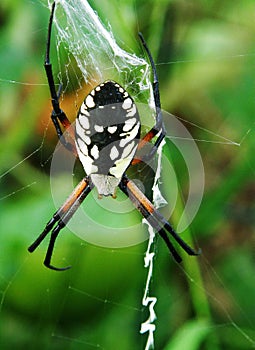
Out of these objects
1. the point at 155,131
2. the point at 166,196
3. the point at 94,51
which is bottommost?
the point at 166,196

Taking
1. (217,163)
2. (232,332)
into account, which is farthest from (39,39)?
(232,332)

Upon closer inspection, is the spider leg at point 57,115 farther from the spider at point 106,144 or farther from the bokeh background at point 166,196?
the bokeh background at point 166,196

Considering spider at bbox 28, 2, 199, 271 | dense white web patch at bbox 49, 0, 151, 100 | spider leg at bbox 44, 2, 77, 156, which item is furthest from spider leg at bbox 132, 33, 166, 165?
dense white web patch at bbox 49, 0, 151, 100

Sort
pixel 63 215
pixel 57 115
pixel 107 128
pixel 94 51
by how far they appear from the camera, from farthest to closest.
Answer: pixel 94 51 → pixel 63 215 → pixel 57 115 → pixel 107 128

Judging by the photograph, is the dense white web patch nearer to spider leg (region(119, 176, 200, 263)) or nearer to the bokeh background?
the bokeh background

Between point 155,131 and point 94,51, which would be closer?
point 155,131

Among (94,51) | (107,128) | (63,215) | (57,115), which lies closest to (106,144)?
(107,128)

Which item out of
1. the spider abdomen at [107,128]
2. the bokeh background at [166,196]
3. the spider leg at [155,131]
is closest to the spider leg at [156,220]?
the bokeh background at [166,196]

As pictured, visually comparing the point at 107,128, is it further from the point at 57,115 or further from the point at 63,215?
the point at 63,215
